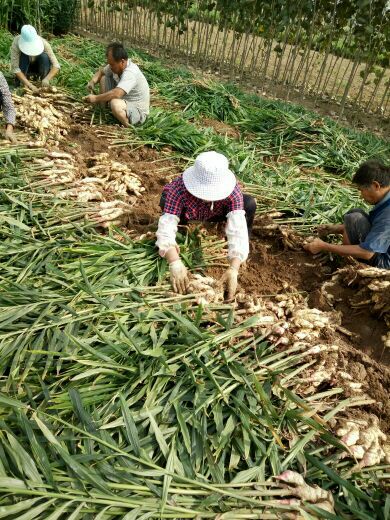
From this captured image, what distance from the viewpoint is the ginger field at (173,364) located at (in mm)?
1544

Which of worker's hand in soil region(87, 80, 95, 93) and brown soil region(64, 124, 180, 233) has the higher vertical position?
worker's hand in soil region(87, 80, 95, 93)

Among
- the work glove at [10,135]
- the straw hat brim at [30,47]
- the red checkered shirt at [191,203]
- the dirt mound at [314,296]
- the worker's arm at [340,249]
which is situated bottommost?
the dirt mound at [314,296]

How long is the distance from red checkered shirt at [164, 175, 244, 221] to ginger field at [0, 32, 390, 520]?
0.54 ft

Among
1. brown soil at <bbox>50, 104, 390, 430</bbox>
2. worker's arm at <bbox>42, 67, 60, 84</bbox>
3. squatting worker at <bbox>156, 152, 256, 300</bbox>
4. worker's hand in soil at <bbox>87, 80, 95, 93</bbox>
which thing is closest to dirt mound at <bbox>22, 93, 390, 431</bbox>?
brown soil at <bbox>50, 104, 390, 430</bbox>

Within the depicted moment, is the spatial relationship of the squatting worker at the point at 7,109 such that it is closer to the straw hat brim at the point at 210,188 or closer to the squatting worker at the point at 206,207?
the squatting worker at the point at 206,207

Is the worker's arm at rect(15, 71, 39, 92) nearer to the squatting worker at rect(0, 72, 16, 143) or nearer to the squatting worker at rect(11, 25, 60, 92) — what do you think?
the squatting worker at rect(11, 25, 60, 92)

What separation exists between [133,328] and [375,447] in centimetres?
119

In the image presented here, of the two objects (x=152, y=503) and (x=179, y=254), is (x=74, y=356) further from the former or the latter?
(x=179, y=254)

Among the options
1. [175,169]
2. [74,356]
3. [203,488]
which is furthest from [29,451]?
[175,169]

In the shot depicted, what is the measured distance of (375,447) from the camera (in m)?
1.78

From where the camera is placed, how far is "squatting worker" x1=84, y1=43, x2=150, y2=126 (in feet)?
14.3

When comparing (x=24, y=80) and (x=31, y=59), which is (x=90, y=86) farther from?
(x=31, y=59)

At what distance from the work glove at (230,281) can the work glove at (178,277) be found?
22cm

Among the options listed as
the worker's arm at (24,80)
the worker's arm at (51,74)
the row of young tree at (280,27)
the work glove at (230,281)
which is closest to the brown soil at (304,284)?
the work glove at (230,281)
